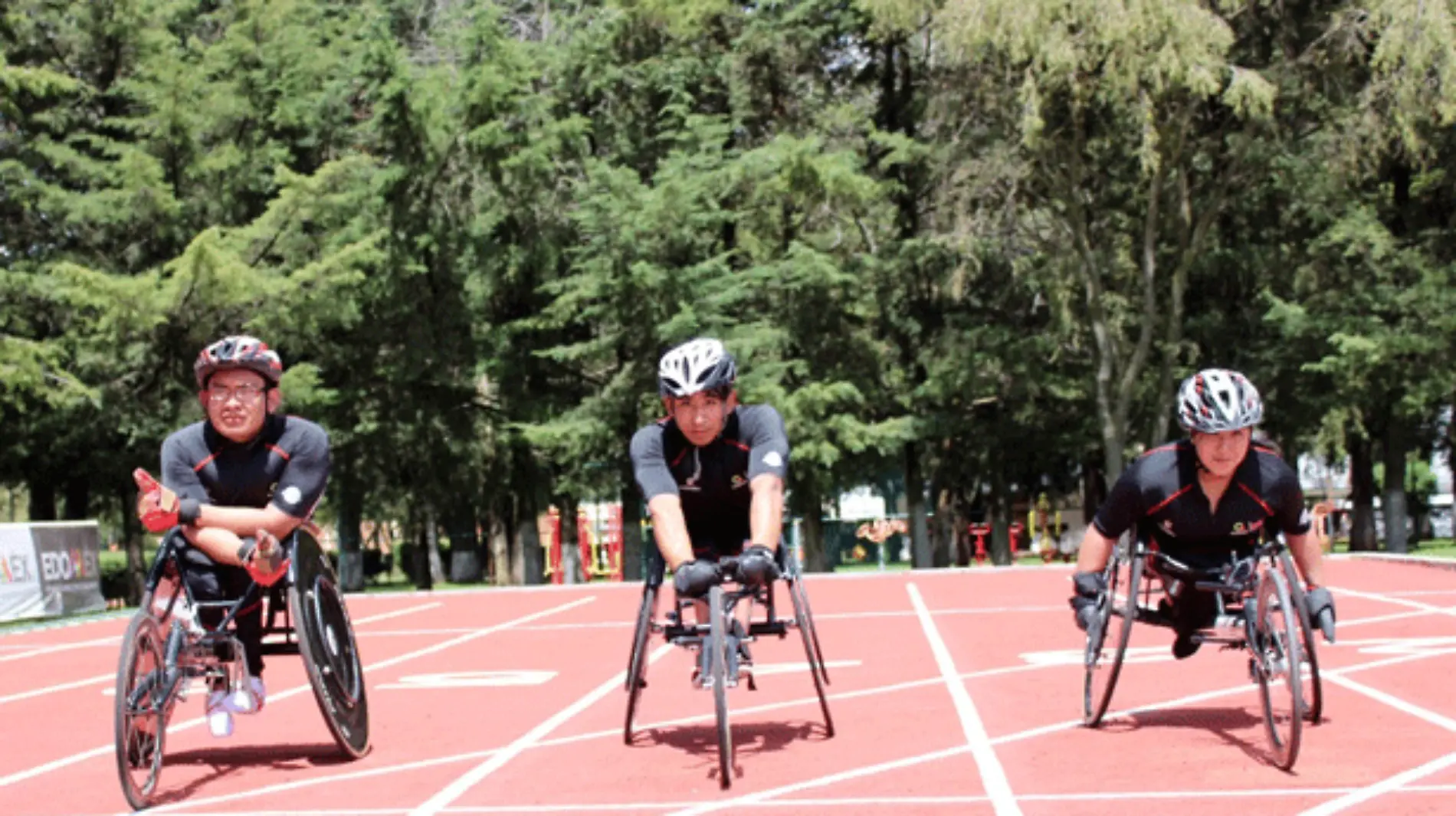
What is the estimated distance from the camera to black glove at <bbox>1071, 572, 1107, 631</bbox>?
9805 mm

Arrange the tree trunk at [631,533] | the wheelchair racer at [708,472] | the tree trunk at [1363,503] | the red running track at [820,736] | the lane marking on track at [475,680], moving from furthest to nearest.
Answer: the tree trunk at [1363,503], the tree trunk at [631,533], the lane marking on track at [475,680], the wheelchair racer at [708,472], the red running track at [820,736]

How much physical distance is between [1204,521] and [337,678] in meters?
3.99

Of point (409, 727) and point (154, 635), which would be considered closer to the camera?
point (154, 635)

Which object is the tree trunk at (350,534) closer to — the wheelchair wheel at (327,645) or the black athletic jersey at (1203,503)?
the wheelchair wheel at (327,645)

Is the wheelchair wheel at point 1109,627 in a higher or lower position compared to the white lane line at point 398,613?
higher

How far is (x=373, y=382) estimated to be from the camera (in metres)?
42.2

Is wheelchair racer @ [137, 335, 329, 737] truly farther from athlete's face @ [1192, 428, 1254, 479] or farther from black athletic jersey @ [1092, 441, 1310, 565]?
athlete's face @ [1192, 428, 1254, 479]

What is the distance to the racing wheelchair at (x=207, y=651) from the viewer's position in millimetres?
8586

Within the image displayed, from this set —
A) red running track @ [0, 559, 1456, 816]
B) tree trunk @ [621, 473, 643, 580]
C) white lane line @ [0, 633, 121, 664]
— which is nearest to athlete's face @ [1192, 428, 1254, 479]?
red running track @ [0, 559, 1456, 816]

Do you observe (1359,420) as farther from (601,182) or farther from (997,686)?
(997,686)

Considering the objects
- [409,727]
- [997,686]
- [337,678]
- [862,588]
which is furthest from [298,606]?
[862,588]

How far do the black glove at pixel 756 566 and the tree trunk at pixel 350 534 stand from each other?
1334 inches

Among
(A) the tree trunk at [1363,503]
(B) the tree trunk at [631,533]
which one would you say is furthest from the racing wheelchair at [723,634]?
(A) the tree trunk at [1363,503]

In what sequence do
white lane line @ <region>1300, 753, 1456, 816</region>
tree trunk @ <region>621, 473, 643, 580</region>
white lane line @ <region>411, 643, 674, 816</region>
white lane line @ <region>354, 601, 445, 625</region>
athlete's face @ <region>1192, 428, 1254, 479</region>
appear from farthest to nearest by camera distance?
tree trunk @ <region>621, 473, 643, 580</region>, white lane line @ <region>354, 601, 445, 625</region>, athlete's face @ <region>1192, 428, 1254, 479</region>, white lane line @ <region>411, 643, 674, 816</region>, white lane line @ <region>1300, 753, 1456, 816</region>
